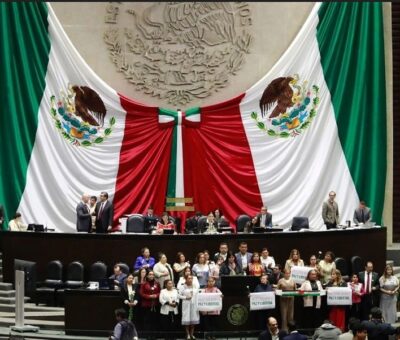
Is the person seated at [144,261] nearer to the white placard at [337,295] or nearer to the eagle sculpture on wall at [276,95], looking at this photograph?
the white placard at [337,295]

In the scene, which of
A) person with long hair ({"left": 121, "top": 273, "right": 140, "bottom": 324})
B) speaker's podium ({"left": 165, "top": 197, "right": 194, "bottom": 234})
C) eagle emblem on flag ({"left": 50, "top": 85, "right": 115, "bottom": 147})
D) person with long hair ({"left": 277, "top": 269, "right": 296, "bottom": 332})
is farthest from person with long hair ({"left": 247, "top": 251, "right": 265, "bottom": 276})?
eagle emblem on flag ({"left": 50, "top": 85, "right": 115, "bottom": 147})

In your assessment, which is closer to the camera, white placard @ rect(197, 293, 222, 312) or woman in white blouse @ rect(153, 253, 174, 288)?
white placard @ rect(197, 293, 222, 312)

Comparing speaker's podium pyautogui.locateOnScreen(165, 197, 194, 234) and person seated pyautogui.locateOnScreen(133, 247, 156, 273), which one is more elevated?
speaker's podium pyautogui.locateOnScreen(165, 197, 194, 234)

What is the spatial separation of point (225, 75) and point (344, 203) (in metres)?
4.67

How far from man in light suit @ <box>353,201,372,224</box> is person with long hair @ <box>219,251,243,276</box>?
5.64 meters

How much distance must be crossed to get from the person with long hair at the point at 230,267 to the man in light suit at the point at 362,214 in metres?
5.64

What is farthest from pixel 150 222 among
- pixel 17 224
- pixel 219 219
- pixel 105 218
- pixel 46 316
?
pixel 46 316

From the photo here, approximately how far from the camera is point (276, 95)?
125ft

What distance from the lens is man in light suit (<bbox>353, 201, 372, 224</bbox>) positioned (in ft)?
118

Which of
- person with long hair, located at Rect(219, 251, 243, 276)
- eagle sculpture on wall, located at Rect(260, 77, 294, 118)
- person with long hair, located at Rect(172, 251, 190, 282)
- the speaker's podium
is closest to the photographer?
person with long hair, located at Rect(219, 251, 243, 276)

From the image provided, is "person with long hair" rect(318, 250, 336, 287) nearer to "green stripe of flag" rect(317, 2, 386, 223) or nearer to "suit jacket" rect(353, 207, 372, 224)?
"suit jacket" rect(353, 207, 372, 224)

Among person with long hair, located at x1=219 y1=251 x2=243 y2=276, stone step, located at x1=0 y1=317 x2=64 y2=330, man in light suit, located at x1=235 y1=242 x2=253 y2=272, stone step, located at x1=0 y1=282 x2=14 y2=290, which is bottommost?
stone step, located at x1=0 y1=317 x2=64 y2=330

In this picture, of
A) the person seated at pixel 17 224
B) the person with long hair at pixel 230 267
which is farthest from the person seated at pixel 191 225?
the person seated at pixel 17 224

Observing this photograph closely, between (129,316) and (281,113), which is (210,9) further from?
(129,316)
